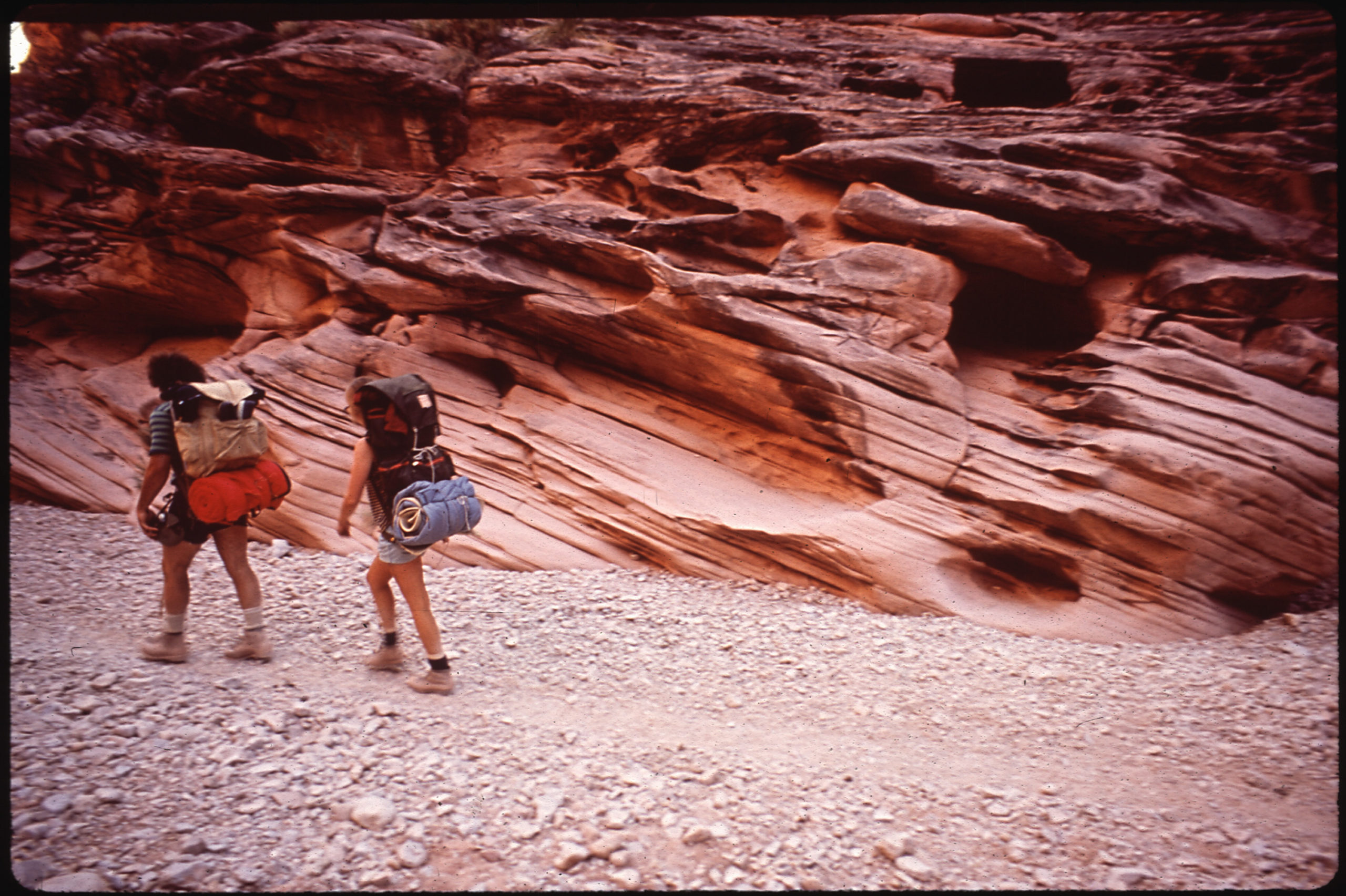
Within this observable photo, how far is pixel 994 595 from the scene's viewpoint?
21.7 feet

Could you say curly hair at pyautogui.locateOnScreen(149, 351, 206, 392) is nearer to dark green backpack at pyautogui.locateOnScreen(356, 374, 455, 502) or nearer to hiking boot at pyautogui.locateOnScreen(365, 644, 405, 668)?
dark green backpack at pyautogui.locateOnScreen(356, 374, 455, 502)

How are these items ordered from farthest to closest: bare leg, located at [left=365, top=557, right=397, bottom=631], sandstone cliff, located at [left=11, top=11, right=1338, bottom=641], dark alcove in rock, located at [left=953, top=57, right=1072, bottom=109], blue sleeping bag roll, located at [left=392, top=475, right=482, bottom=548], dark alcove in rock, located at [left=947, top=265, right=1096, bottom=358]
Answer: dark alcove in rock, located at [left=953, top=57, right=1072, bottom=109]
dark alcove in rock, located at [left=947, top=265, right=1096, bottom=358]
sandstone cliff, located at [left=11, top=11, right=1338, bottom=641]
bare leg, located at [left=365, top=557, right=397, bottom=631]
blue sleeping bag roll, located at [left=392, top=475, right=482, bottom=548]

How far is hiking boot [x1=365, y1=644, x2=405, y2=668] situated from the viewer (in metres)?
4.70

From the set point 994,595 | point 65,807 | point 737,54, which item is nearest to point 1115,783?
point 994,595

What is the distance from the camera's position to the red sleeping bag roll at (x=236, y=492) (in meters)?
4.26

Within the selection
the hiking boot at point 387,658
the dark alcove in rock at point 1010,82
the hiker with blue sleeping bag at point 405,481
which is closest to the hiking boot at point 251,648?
the hiking boot at point 387,658

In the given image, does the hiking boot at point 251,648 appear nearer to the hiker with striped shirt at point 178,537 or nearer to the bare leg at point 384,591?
the hiker with striped shirt at point 178,537

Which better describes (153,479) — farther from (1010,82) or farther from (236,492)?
(1010,82)

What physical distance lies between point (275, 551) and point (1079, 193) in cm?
1067

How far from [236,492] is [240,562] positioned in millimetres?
704

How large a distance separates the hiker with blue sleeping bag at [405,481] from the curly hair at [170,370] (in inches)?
49.6

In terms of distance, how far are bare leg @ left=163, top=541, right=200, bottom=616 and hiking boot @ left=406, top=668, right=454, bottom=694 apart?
185 centimetres

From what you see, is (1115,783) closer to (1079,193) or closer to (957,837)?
(957,837)

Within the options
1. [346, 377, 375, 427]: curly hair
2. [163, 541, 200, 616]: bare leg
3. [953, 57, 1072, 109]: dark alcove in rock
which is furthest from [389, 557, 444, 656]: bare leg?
[953, 57, 1072, 109]: dark alcove in rock
